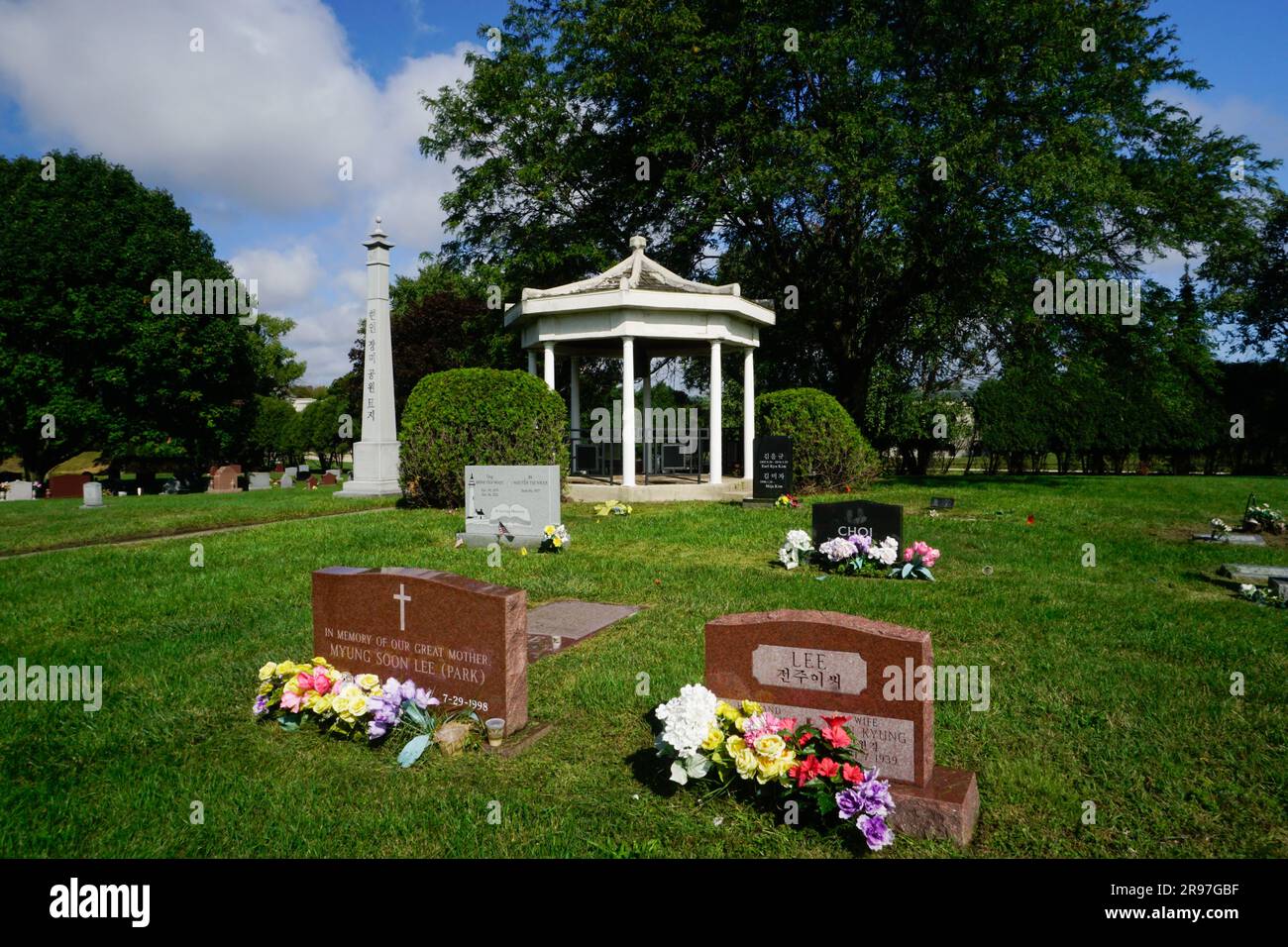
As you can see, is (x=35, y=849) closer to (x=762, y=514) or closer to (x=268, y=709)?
(x=268, y=709)

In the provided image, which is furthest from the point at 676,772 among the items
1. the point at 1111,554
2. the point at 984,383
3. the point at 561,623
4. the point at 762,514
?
the point at 984,383

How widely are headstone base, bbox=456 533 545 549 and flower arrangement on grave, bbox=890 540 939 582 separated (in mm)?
4647

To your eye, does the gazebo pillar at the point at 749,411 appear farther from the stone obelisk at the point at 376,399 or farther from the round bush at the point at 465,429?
the stone obelisk at the point at 376,399

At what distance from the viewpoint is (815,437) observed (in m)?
15.4

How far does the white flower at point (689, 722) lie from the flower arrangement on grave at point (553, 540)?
6275 mm

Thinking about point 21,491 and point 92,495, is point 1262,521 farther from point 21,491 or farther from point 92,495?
point 21,491

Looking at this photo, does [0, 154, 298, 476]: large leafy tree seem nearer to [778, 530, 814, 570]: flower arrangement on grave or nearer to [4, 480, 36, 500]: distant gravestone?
[4, 480, 36, 500]: distant gravestone

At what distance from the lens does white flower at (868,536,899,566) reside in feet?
25.7

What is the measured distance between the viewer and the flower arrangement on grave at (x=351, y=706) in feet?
12.7

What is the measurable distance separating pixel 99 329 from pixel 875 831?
1162 inches

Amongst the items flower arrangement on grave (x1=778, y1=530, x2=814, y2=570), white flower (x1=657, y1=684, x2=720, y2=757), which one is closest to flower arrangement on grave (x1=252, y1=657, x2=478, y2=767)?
white flower (x1=657, y1=684, x2=720, y2=757)

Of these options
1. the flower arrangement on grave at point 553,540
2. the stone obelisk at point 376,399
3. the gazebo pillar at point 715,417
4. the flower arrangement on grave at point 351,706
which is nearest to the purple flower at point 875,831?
the flower arrangement on grave at point 351,706

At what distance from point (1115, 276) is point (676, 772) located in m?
21.5

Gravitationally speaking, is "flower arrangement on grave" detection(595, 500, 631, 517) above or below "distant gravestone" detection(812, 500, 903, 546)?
below
